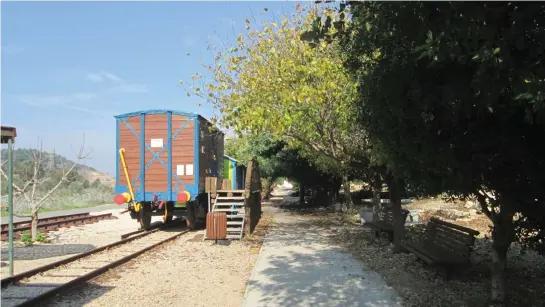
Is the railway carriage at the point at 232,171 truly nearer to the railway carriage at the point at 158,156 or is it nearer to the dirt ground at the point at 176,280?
the railway carriage at the point at 158,156

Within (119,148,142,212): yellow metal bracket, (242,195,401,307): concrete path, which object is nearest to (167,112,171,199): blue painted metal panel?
(119,148,142,212): yellow metal bracket

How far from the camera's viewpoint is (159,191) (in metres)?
14.6

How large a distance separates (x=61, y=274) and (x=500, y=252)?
713cm

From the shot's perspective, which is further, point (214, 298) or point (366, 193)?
point (366, 193)

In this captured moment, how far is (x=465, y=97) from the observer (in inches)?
143

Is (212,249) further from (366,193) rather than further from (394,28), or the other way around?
(366,193)

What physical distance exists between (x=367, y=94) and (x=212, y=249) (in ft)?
24.6

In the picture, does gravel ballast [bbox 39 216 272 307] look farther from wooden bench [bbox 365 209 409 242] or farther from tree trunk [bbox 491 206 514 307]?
tree trunk [bbox 491 206 514 307]

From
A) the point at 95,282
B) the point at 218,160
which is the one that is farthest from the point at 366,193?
the point at 95,282

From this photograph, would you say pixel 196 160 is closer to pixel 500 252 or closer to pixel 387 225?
pixel 387 225

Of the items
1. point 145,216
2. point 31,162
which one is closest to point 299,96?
point 145,216

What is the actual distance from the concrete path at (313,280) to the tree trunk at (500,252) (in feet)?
3.95

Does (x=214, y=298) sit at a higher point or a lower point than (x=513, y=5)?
lower

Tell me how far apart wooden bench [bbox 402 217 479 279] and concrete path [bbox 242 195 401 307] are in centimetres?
91
